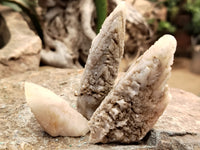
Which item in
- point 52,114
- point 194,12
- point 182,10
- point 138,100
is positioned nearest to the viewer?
point 138,100

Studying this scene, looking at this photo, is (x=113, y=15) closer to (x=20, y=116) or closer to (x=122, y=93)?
(x=122, y=93)

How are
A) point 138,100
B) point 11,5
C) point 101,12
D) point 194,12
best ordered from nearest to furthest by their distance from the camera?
point 138,100 < point 101,12 < point 11,5 < point 194,12

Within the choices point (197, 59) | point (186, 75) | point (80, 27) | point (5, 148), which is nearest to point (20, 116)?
point (5, 148)

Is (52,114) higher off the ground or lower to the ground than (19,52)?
higher

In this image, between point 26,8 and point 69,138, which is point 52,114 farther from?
point 26,8

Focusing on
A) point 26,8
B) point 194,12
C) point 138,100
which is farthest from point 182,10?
point 138,100
